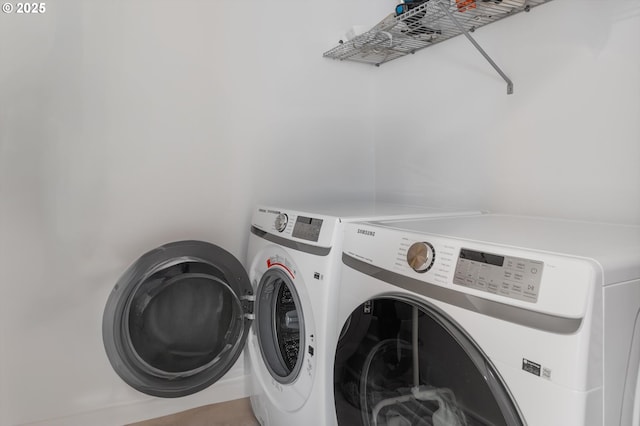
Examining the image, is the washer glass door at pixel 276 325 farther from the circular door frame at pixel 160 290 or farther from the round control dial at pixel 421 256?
the round control dial at pixel 421 256

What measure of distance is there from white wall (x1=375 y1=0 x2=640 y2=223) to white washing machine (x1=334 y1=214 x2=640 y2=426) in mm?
209

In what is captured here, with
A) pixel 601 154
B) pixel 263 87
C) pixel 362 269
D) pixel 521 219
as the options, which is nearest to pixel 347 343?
pixel 362 269

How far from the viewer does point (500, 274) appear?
2.31 ft

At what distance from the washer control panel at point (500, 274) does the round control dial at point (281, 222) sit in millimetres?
774

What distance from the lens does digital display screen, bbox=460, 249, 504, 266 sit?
0.72 meters

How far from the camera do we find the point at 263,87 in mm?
1966

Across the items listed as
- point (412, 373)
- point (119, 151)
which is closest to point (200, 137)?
point (119, 151)

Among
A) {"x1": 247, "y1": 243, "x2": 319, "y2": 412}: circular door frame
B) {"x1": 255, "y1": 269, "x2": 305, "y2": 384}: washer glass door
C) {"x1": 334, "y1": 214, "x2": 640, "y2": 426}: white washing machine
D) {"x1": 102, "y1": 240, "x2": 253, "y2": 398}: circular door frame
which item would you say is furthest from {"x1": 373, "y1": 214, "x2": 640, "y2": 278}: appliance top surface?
{"x1": 102, "y1": 240, "x2": 253, "y2": 398}: circular door frame

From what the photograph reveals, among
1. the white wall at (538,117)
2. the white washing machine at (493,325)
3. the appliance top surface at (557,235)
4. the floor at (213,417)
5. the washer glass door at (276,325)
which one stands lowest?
the floor at (213,417)

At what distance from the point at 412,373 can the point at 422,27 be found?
1.30m

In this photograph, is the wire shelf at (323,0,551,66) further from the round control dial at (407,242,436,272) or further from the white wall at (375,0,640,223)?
the round control dial at (407,242,436,272)

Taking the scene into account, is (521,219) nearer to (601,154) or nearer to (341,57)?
(601,154)

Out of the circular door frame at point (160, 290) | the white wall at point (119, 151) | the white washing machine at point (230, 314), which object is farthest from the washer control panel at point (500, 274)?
the white wall at point (119, 151)

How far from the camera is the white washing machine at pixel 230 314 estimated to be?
4.28ft
